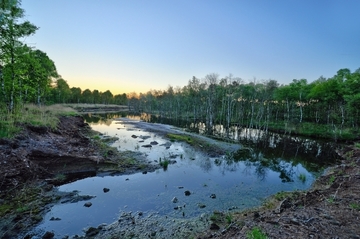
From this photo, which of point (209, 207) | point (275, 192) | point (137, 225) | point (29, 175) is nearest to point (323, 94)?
point (275, 192)

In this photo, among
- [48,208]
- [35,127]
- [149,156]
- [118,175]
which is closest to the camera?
[48,208]

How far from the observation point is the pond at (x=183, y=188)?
877cm

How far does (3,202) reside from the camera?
27.2ft

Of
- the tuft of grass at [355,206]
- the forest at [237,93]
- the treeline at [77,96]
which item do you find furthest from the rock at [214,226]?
the treeline at [77,96]

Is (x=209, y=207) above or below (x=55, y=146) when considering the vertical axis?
below

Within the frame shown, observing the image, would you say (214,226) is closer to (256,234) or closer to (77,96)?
(256,234)

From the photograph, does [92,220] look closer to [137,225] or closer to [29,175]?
[137,225]

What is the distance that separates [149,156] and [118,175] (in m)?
5.65

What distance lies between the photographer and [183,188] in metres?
12.6

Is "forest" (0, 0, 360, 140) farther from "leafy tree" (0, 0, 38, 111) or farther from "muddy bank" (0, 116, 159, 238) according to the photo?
"muddy bank" (0, 116, 159, 238)

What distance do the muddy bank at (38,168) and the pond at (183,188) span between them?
794mm

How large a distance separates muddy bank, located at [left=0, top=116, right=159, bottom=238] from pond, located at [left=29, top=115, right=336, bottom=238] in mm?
794

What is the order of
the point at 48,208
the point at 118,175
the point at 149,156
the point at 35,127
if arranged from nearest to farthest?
1. the point at 48,208
2. the point at 118,175
3. the point at 35,127
4. the point at 149,156

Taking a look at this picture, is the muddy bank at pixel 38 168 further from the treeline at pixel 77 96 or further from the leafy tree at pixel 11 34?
the treeline at pixel 77 96
